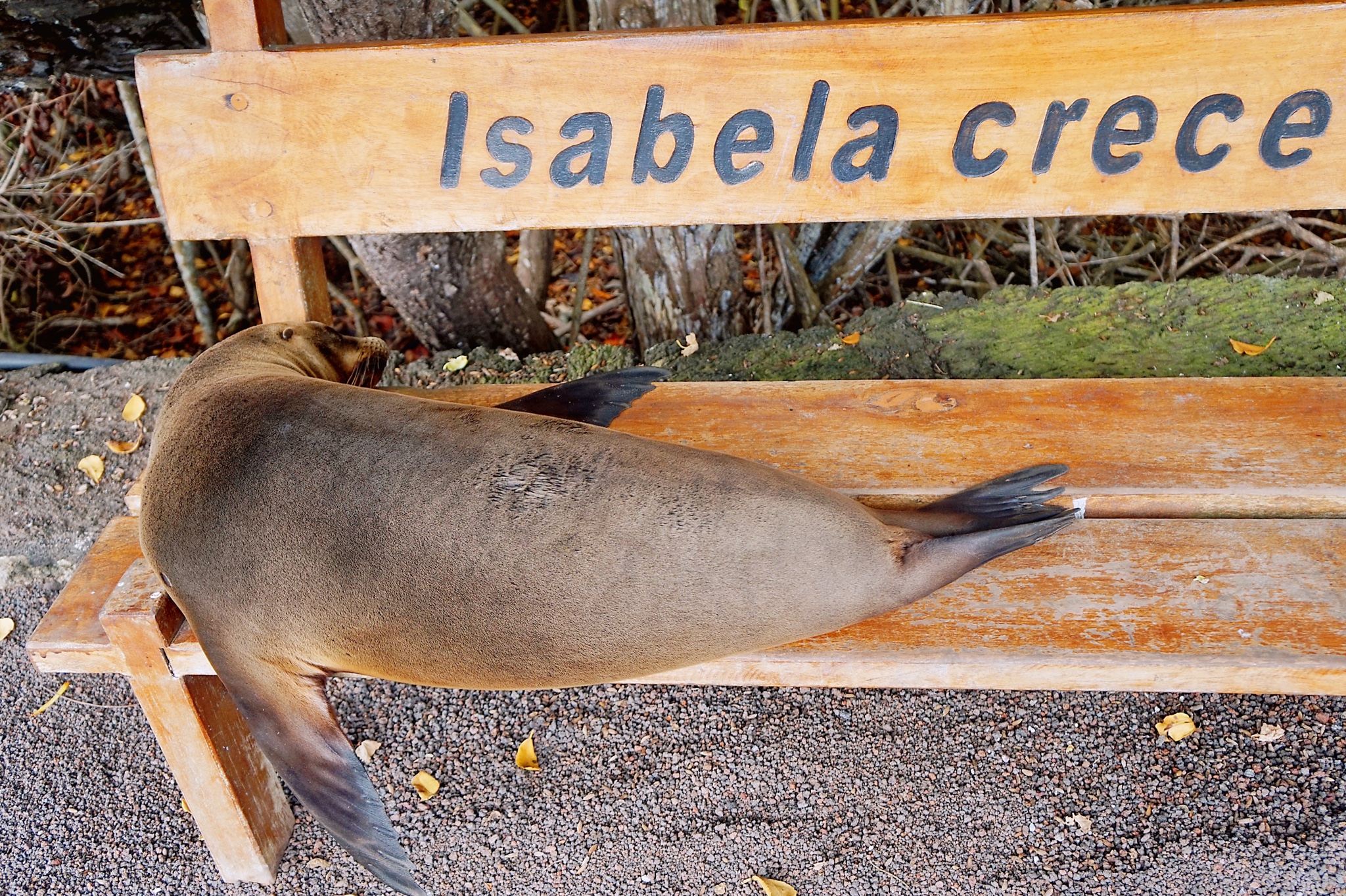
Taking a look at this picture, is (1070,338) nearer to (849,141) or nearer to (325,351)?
(849,141)

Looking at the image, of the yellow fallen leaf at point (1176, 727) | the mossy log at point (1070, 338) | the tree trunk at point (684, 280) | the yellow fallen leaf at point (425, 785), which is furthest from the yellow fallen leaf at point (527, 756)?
the tree trunk at point (684, 280)

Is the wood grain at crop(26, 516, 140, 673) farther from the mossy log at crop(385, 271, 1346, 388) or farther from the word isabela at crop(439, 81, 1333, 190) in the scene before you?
the mossy log at crop(385, 271, 1346, 388)

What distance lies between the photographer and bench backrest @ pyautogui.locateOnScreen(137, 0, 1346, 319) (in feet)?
6.21

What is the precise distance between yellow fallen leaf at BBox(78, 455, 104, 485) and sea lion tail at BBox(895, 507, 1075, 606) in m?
2.32

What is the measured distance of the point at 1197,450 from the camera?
6.31ft

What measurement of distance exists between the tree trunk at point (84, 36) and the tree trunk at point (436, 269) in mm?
312

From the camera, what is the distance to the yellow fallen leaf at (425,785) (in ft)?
7.15

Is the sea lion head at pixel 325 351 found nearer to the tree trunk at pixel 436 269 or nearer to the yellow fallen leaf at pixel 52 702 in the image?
the tree trunk at pixel 436 269

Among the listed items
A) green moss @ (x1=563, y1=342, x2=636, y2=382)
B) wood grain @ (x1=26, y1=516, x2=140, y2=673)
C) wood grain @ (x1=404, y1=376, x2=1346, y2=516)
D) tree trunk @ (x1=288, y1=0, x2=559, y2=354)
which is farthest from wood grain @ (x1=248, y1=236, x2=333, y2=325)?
green moss @ (x1=563, y1=342, x2=636, y2=382)

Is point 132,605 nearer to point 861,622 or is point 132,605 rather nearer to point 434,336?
point 861,622

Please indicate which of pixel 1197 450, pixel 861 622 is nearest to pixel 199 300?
pixel 861 622

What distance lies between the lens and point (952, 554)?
170cm

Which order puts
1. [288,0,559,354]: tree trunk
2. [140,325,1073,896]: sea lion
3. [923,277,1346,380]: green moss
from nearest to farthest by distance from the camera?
[140,325,1073,896]: sea lion
[288,0,559,354]: tree trunk
[923,277,1346,380]: green moss

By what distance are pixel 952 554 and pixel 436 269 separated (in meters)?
1.84
